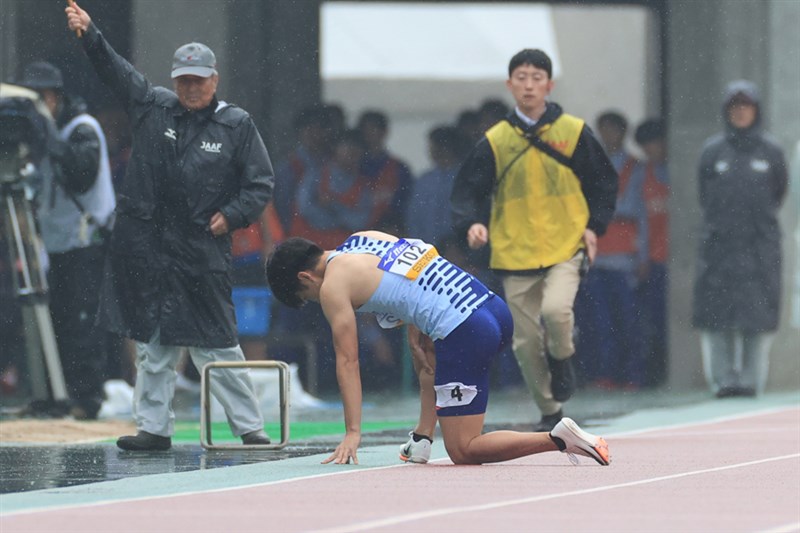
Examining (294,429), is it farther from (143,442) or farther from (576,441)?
(576,441)

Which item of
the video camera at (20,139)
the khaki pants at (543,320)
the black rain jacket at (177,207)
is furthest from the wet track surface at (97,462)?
the video camera at (20,139)

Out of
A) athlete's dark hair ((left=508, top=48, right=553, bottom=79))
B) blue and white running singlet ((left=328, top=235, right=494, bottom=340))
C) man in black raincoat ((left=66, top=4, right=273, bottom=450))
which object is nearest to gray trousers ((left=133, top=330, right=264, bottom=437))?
man in black raincoat ((left=66, top=4, right=273, bottom=450))

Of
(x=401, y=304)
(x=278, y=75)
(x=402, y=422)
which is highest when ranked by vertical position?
(x=278, y=75)

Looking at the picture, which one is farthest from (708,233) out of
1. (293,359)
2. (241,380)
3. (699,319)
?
Answer: (241,380)

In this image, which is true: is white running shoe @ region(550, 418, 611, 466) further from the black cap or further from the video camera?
the black cap

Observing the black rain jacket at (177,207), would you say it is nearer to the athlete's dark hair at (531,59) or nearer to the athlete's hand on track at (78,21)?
the athlete's hand on track at (78,21)

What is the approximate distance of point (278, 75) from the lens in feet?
57.5

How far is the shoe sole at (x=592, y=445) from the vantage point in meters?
9.55

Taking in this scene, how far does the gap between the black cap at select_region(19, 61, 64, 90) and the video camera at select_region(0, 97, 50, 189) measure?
0.84 ft

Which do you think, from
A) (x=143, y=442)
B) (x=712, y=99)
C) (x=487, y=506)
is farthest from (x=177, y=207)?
(x=712, y=99)

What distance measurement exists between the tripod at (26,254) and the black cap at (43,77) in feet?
2.33

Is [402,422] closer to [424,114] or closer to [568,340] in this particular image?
[568,340]

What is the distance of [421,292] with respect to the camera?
10.1 metres

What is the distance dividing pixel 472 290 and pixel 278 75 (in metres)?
7.63
